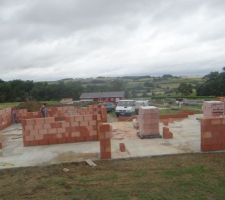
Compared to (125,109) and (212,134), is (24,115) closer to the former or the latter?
(125,109)

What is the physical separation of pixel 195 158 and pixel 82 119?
5462 millimetres

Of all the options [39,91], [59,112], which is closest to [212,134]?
[59,112]

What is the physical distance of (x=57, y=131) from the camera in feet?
47.2

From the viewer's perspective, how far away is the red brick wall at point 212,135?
1170cm

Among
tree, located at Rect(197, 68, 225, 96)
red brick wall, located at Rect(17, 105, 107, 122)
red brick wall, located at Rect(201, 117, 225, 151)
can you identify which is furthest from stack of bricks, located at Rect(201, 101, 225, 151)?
tree, located at Rect(197, 68, 225, 96)

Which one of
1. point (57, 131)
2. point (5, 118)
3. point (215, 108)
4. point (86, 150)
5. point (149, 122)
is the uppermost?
point (215, 108)

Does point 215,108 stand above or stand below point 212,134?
above

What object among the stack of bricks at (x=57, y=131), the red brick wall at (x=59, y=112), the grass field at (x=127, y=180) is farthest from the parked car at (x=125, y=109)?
the grass field at (x=127, y=180)

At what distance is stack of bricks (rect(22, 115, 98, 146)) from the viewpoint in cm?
1427

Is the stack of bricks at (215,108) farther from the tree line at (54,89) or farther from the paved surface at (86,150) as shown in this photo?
the tree line at (54,89)

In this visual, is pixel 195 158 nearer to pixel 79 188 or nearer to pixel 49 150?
pixel 79 188

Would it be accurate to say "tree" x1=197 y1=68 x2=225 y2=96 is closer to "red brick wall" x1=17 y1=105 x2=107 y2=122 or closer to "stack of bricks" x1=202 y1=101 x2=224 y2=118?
"red brick wall" x1=17 y1=105 x2=107 y2=122

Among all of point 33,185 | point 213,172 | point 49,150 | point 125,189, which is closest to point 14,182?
point 33,185

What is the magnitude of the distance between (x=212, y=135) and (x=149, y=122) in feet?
11.9
